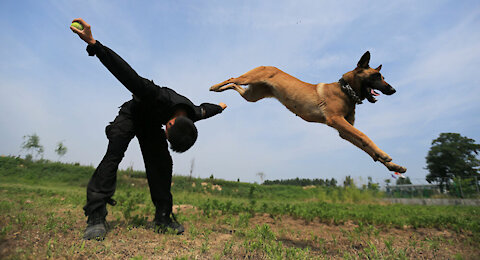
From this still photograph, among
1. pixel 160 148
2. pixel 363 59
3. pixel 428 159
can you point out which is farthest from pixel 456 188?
pixel 160 148

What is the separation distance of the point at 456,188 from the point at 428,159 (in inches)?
703

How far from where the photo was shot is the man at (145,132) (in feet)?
8.86

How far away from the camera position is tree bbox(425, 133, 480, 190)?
35.4 m

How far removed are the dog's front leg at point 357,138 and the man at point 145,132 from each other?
191cm

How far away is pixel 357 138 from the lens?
350cm

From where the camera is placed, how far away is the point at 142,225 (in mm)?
3791

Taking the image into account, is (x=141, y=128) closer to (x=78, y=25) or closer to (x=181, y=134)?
(x=181, y=134)

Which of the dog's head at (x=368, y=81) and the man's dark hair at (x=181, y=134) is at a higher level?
the dog's head at (x=368, y=81)

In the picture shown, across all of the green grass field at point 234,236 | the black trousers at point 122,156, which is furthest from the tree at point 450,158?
the black trousers at point 122,156

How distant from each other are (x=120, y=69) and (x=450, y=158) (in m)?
48.9

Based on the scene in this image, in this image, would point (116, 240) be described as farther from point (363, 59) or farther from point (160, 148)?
point (363, 59)

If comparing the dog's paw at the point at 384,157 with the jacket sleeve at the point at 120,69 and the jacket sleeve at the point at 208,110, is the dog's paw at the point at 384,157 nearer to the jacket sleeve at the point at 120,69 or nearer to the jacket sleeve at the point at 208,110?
the jacket sleeve at the point at 208,110

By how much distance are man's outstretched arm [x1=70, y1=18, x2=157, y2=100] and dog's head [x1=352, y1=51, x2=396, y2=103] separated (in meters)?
3.43

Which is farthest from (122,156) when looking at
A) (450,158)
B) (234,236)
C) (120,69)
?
(450,158)
